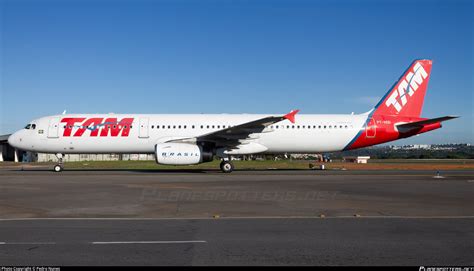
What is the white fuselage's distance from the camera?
1138 inches

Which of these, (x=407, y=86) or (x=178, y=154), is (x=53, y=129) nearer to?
(x=178, y=154)

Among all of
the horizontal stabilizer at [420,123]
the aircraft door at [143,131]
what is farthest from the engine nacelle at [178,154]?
the horizontal stabilizer at [420,123]

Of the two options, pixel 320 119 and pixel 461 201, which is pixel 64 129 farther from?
pixel 461 201

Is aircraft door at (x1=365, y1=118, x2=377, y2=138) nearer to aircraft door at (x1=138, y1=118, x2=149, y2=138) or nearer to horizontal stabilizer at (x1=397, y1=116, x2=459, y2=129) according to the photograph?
horizontal stabilizer at (x1=397, y1=116, x2=459, y2=129)

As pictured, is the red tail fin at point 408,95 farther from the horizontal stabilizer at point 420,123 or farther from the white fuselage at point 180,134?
the white fuselage at point 180,134

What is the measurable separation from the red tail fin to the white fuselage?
1.66 metres

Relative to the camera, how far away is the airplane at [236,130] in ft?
94.3

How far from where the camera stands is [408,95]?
102ft

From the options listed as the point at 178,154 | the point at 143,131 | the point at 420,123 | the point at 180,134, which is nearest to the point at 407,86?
the point at 420,123

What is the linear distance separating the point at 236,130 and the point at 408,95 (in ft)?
40.4

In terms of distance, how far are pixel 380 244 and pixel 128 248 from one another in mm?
3814

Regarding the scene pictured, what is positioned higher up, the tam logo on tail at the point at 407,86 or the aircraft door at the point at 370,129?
the tam logo on tail at the point at 407,86

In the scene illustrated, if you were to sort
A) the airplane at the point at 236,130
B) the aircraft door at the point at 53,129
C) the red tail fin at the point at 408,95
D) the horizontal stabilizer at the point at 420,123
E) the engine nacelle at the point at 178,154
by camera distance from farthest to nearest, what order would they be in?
the red tail fin at the point at 408,95 → the aircraft door at the point at 53,129 → the airplane at the point at 236,130 → the horizontal stabilizer at the point at 420,123 → the engine nacelle at the point at 178,154

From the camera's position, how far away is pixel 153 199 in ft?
44.4
